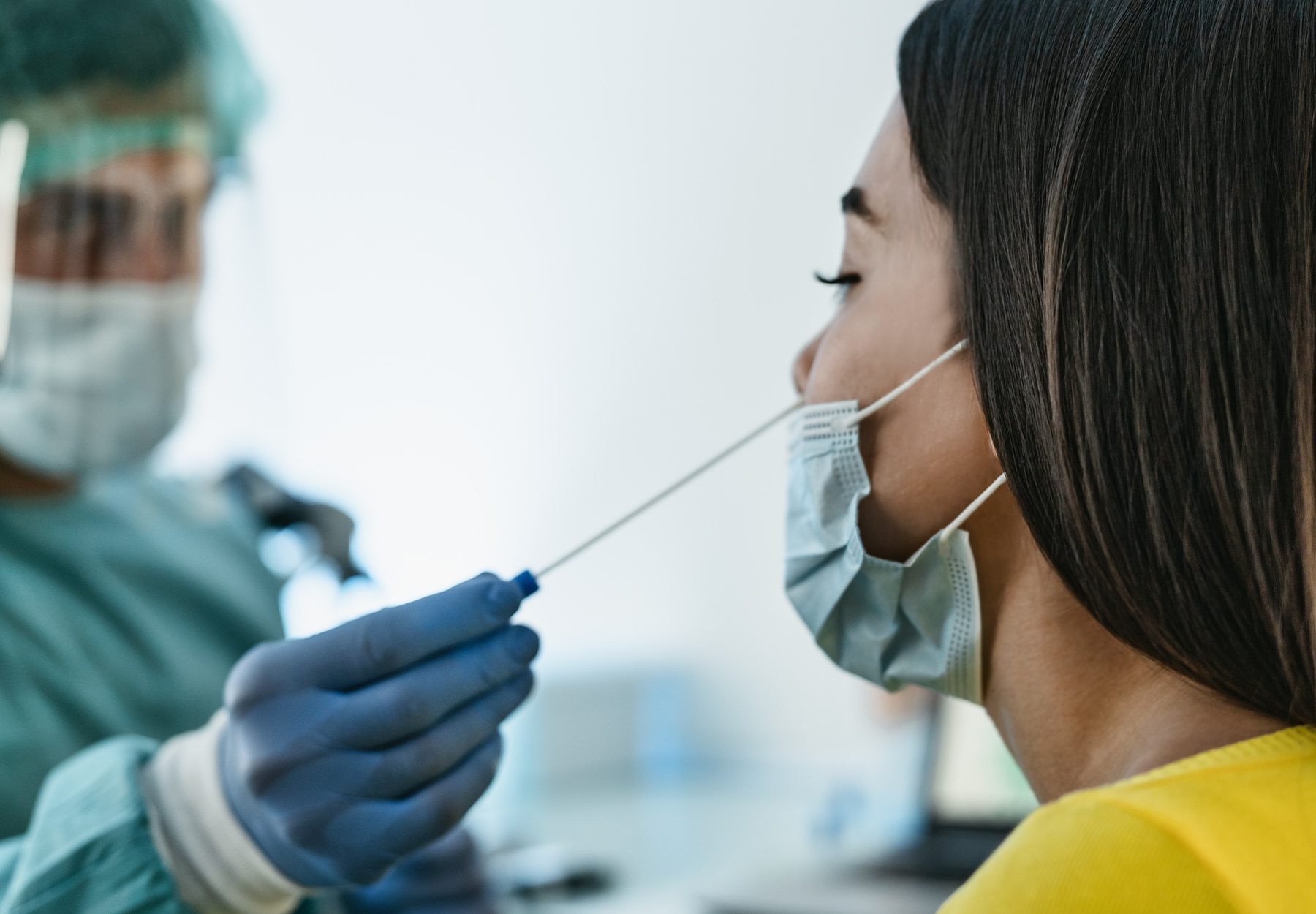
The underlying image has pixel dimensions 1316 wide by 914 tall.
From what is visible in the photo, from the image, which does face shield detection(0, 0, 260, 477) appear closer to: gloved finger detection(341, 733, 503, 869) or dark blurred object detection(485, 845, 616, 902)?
gloved finger detection(341, 733, 503, 869)

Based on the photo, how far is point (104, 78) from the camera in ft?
3.55

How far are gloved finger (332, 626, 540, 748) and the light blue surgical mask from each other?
0.23 meters

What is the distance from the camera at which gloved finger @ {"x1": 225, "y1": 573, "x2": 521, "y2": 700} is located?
78 centimetres

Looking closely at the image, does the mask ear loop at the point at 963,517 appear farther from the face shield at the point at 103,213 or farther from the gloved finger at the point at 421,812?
the face shield at the point at 103,213

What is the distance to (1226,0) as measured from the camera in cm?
64

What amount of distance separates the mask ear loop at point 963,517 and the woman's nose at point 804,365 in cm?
17

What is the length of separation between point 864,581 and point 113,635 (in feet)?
2.91

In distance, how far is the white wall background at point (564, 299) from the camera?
6.02 ft

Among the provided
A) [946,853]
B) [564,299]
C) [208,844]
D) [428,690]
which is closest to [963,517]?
[428,690]

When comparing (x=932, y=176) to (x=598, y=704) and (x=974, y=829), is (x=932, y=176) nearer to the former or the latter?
(x=974, y=829)

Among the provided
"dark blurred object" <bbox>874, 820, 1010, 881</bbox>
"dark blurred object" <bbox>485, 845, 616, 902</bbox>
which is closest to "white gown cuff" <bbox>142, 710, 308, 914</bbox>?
"dark blurred object" <bbox>485, 845, 616, 902</bbox>

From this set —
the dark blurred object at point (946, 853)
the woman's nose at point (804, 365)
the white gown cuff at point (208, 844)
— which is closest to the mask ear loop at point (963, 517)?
the woman's nose at point (804, 365)

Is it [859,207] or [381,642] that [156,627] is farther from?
[859,207]

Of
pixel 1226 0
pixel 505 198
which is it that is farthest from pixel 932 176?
pixel 505 198
